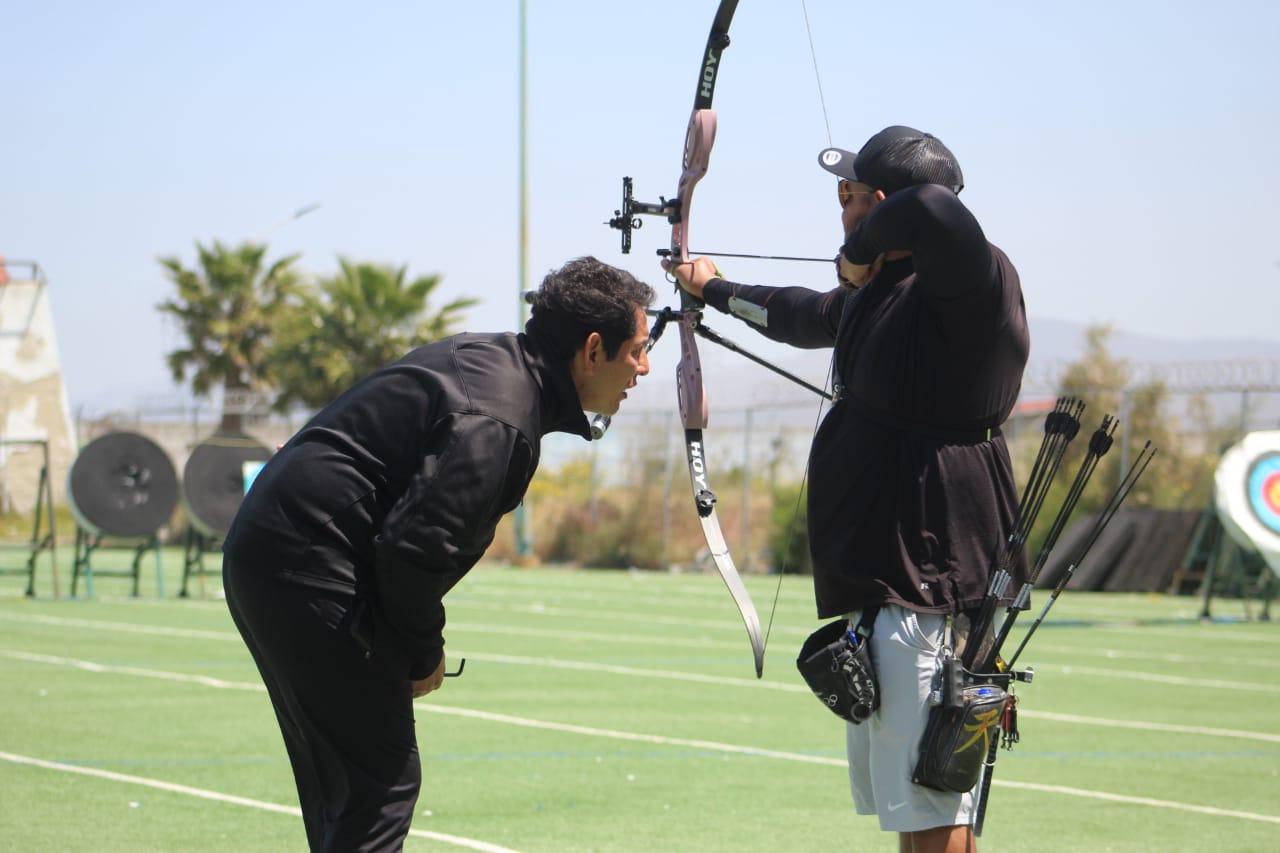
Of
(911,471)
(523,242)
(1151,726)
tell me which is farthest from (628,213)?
(523,242)

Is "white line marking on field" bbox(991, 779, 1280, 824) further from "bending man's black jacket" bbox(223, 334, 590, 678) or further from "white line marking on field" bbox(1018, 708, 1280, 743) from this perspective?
"bending man's black jacket" bbox(223, 334, 590, 678)

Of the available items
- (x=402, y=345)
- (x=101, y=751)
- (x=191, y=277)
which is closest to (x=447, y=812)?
(x=101, y=751)

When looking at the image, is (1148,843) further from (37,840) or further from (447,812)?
(37,840)

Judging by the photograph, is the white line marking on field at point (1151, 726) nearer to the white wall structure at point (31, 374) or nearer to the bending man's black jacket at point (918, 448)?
the bending man's black jacket at point (918, 448)

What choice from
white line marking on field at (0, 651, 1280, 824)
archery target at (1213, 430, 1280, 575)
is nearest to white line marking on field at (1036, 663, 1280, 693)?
white line marking on field at (0, 651, 1280, 824)

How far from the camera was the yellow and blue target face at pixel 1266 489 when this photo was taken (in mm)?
18609

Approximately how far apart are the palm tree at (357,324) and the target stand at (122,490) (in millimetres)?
14673

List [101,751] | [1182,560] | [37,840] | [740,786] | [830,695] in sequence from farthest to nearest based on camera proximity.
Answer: [1182,560], [101,751], [740,786], [37,840], [830,695]

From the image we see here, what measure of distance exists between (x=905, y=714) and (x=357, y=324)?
118ft

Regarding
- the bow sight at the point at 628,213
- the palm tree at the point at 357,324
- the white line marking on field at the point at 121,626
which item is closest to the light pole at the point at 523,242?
the palm tree at the point at 357,324

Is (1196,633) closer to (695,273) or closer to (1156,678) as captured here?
(1156,678)

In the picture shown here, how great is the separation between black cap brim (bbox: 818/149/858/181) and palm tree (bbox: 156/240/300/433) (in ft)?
130

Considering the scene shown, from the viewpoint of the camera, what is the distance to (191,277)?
4312cm

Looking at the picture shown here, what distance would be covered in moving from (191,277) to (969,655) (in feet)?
134
